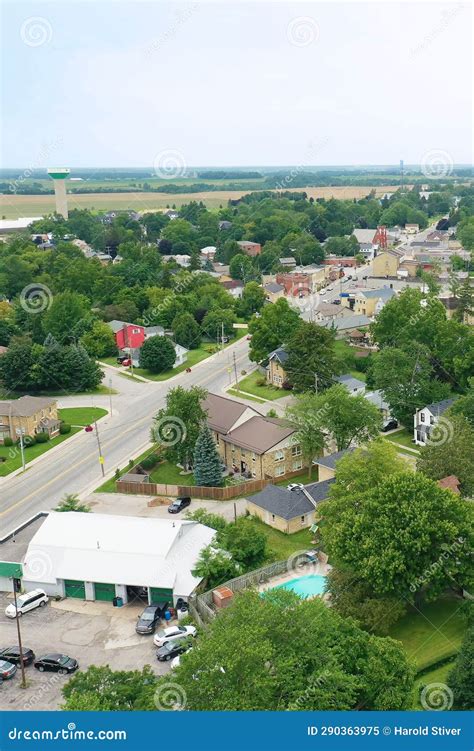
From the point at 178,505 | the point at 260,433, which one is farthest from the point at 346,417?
the point at 178,505

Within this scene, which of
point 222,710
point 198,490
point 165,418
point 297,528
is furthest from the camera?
point 165,418

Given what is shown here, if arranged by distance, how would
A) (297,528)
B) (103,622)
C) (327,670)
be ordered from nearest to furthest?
(327,670)
(103,622)
(297,528)

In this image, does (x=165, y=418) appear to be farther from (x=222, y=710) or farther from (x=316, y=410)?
(x=222, y=710)

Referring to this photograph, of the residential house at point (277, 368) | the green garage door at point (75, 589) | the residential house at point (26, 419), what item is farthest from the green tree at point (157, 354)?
the green garage door at point (75, 589)

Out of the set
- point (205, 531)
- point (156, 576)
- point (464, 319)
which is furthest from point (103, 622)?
point (464, 319)

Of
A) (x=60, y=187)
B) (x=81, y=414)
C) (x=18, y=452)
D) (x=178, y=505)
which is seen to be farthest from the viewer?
(x=60, y=187)

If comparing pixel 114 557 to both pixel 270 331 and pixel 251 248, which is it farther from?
pixel 251 248
